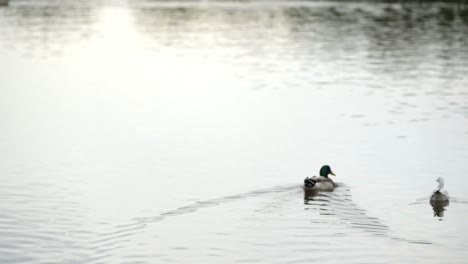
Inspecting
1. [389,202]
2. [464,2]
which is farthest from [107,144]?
[464,2]

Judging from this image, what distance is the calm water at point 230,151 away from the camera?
86.9 ft

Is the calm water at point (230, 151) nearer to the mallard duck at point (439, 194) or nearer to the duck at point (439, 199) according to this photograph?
the duck at point (439, 199)

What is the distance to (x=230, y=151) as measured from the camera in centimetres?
4041

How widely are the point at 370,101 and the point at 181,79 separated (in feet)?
55.8

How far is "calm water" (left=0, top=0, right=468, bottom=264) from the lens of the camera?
2648 cm

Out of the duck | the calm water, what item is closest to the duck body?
the calm water

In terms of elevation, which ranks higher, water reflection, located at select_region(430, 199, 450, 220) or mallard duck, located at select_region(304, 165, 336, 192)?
mallard duck, located at select_region(304, 165, 336, 192)

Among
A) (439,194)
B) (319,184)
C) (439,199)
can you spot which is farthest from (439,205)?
(319,184)

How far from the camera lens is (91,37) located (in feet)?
334

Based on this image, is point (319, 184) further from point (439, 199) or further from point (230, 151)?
point (230, 151)

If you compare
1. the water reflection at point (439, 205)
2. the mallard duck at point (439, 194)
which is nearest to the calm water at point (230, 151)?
the water reflection at point (439, 205)

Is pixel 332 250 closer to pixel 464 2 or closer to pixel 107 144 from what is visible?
pixel 107 144

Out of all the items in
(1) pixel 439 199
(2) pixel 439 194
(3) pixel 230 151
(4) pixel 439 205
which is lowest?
(3) pixel 230 151

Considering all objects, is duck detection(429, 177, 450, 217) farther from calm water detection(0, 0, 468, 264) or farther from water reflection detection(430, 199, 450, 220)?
calm water detection(0, 0, 468, 264)
